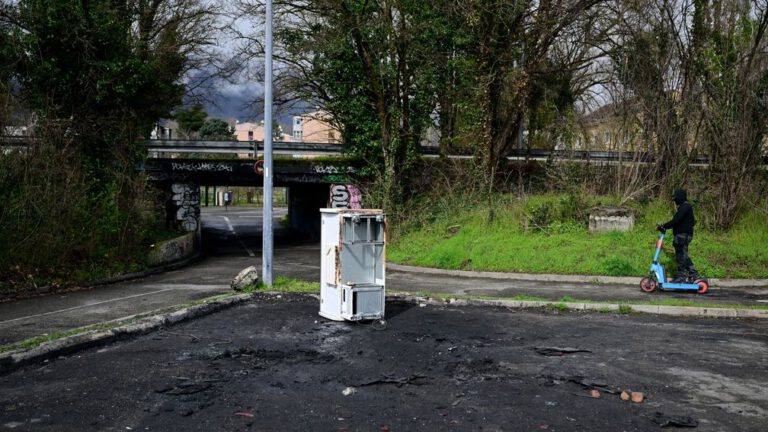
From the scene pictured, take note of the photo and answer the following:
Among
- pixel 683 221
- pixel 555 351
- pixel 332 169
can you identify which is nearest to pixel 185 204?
A: pixel 332 169

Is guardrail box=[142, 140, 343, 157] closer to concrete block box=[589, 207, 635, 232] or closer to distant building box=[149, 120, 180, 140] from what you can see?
distant building box=[149, 120, 180, 140]

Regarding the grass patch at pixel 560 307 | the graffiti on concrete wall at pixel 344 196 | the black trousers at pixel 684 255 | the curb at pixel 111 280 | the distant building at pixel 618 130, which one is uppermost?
the distant building at pixel 618 130

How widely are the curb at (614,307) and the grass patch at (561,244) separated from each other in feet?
15.3

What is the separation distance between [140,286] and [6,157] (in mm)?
4243

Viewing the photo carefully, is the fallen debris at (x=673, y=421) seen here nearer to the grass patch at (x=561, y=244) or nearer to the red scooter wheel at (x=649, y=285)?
the red scooter wheel at (x=649, y=285)

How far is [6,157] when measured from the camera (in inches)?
591

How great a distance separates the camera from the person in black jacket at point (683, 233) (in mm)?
12875

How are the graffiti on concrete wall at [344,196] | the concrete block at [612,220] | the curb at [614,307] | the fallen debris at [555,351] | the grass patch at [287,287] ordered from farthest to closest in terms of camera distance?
the graffiti on concrete wall at [344,196]
the concrete block at [612,220]
the grass patch at [287,287]
the curb at [614,307]
the fallen debris at [555,351]

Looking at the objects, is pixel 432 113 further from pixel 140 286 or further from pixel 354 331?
pixel 354 331

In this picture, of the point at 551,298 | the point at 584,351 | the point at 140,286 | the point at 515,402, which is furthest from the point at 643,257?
the point at 140,286

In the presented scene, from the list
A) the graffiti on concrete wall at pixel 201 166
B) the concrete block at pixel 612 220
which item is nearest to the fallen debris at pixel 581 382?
the concrete block at pixel 612 220

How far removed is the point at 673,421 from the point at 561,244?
492 inches

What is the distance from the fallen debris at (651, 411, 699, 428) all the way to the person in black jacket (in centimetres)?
810

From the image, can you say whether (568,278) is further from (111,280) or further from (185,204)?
Result: (185,204)
